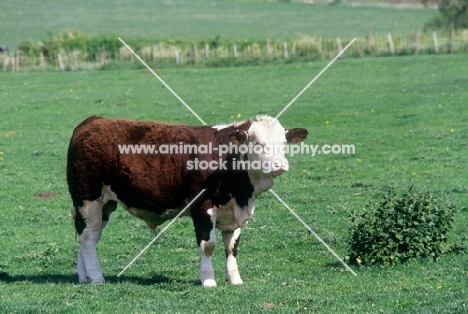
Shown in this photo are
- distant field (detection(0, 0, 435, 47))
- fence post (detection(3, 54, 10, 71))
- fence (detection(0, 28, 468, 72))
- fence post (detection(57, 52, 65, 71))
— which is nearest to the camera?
fence (detection(0, 28, 468, 72))

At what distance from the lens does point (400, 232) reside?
39.3 feet

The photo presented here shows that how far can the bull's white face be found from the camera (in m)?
11.0

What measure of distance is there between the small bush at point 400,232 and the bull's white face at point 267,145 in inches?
73.7

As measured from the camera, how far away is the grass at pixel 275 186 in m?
10.2

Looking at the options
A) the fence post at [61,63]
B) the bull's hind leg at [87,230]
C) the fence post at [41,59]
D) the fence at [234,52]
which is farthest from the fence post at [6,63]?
the bull's hind leg at [87,230]

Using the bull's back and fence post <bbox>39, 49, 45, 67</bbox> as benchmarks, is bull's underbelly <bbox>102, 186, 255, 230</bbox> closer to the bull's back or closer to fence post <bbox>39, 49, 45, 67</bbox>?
the bull's back

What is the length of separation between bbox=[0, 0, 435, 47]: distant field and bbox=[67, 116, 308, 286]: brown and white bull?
189ft

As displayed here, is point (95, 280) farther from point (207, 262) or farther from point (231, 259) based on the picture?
point (231, 259)

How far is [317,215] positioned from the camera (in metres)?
16.5

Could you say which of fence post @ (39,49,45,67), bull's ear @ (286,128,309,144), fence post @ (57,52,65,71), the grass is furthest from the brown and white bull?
fence post @ (39,49,45,67)

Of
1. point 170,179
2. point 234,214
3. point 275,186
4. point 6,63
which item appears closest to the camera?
point 234,214

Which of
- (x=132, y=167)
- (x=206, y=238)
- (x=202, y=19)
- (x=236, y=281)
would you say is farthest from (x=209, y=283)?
(x=202, y=19)

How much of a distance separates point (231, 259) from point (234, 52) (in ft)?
128

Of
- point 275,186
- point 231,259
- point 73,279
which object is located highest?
point 231,259
